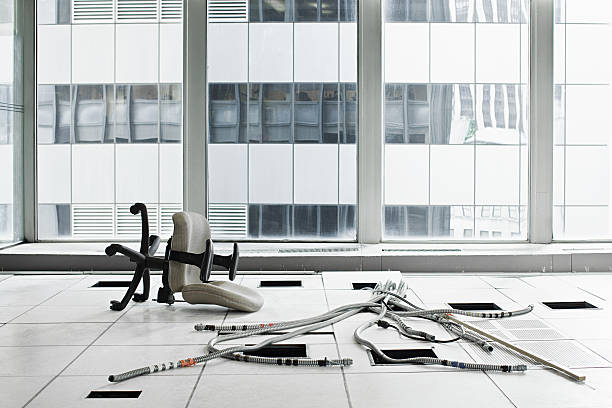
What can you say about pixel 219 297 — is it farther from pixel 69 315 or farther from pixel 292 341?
pixel 69 315

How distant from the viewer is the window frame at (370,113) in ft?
16.9

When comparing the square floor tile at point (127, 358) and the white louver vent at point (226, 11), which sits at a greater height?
the white louver vent at point (226, 11)

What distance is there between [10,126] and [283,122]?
211 centimetres

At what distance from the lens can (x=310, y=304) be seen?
361 cm

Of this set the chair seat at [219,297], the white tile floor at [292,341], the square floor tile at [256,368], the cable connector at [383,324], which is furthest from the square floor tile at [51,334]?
the cable connector at [383,324]

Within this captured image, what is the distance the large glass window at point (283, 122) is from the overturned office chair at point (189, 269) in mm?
1659

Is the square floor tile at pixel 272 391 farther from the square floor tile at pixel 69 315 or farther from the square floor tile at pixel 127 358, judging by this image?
the square floor tile at pixel 69 315

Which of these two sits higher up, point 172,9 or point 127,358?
point 172,9

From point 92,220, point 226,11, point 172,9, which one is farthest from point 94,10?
point 92,220

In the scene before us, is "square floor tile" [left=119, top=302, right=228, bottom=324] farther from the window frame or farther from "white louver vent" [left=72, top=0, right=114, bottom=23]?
"white louver vent" [left=72, top=0, right=114, bottom=23]

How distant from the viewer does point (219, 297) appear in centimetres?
341

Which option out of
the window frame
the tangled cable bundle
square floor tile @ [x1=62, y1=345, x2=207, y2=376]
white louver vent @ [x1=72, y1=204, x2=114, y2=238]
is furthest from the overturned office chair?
white louver vent @ [x1=72, y1=204, x2=114, y2=238]

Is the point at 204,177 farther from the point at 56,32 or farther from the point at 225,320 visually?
the point at 225,320

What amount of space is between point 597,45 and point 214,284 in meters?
3.70
